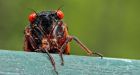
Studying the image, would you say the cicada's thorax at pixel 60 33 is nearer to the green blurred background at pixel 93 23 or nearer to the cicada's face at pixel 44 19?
the cicada's face at pixel 44 19

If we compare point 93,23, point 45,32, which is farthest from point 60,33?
point 93,23

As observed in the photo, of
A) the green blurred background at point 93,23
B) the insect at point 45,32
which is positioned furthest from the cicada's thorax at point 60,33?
the green blurred background at point 93,23

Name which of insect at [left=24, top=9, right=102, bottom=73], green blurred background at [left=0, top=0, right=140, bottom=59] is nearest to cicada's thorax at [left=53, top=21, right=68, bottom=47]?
insect at [left=24, top=9, right=102, bottom=73]

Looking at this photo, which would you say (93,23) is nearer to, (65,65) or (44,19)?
(44,19)

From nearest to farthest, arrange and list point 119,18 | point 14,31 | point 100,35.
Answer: point 14,31
point 100,35
point 119,18

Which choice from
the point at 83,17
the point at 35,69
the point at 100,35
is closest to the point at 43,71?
the point at 35,69

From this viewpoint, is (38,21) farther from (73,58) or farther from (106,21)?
(106,21)

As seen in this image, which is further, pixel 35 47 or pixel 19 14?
pixel 19 14

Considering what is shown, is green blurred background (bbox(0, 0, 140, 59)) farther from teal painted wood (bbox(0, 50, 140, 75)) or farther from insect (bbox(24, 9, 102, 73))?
teal painted wood (bbox(0, 50, 140, 75))
